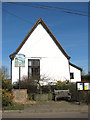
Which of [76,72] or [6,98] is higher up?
[76,72]

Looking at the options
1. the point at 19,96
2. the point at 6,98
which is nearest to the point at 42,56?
the point at 19,96

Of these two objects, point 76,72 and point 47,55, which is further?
point 76,72

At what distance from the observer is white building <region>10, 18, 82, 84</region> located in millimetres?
16594

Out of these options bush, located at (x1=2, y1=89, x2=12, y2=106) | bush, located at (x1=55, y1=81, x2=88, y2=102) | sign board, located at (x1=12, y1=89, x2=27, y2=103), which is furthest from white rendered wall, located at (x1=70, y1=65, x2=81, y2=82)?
bush, located at (x1=2, y1=89, x2=12, y2=106)

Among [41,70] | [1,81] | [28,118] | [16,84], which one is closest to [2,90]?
[1,81]

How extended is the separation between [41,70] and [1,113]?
8442mm

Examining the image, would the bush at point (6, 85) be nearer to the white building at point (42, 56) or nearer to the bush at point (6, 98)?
the bush at point (6, 98)

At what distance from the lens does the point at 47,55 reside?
16.9 metres

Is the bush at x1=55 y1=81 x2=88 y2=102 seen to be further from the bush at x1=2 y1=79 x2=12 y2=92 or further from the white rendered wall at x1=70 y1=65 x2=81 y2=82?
the white rendered wall at x1=70 y1=65 x2=81 y2=82

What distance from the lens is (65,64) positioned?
17.1 metres

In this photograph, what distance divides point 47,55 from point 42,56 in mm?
553

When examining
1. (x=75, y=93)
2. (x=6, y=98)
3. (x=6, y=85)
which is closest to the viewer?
(x=6, y=98)

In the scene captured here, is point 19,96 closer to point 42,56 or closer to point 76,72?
point 42,56

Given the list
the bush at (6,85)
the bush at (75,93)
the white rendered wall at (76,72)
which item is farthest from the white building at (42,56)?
the bush at (6,85)
